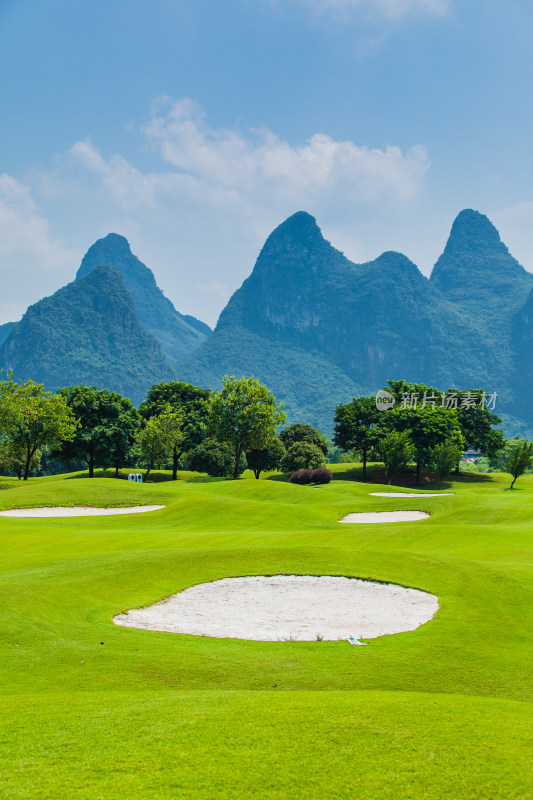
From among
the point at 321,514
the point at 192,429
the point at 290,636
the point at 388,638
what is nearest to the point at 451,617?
the point at 388,638

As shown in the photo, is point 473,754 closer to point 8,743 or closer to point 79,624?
point 8,743

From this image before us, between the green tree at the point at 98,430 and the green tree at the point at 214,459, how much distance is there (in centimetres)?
1022

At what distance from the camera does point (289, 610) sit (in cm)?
1419

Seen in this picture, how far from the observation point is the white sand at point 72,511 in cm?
3266

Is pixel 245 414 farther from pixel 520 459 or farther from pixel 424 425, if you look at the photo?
pixel 520 459

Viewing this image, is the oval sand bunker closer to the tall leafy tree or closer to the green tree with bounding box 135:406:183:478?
the green tree with bounding box 135:406:183:478

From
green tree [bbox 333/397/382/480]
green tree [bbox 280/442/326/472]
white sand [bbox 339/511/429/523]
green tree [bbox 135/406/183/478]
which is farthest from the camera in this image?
green tree [bbox 333/397/382/480]

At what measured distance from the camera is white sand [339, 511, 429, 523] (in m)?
33.4

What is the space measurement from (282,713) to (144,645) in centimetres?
467

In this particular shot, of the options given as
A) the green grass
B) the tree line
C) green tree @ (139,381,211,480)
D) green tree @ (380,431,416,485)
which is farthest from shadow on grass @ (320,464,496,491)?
the green grass

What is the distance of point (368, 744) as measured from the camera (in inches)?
232

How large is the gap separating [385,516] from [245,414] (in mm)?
30312

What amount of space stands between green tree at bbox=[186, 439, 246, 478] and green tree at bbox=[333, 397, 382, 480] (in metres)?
23.3

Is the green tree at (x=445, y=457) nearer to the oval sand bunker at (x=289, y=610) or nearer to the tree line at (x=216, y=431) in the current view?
the tree line at (x=216, y=431)
